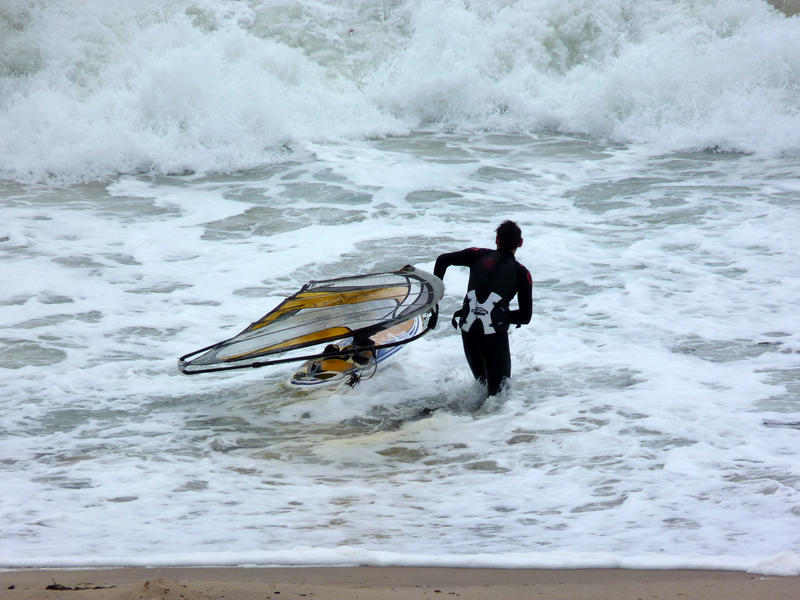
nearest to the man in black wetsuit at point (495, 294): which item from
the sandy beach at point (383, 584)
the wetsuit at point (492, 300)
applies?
the wetsuit at point (492, 300)

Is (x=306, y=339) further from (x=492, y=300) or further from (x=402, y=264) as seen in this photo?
(x=402, y=264)

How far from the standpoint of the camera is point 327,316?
551 cm

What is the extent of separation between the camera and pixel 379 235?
30.7 feet

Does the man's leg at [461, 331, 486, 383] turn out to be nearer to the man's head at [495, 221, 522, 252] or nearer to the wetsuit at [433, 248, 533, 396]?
the wetsuit at [433, 248, 533, 396]

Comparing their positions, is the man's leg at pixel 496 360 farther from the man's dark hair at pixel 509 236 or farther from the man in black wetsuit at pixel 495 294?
the man's dark hair at pixel 509 236

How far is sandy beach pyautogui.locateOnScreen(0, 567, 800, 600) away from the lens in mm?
2684

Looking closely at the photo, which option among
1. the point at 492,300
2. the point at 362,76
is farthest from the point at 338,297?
the point at 362,76

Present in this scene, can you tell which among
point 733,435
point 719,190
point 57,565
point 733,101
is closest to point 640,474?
point 733,435

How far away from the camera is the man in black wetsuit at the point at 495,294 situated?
5133 millimetres

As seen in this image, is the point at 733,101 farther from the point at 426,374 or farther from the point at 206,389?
the point at 206,389

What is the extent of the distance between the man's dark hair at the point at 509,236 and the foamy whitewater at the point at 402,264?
0.97 meters

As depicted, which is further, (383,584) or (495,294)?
(495,294)

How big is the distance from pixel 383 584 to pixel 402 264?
18.1ft

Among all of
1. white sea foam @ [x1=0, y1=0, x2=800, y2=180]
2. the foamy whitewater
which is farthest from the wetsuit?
white sea foam @ [x1=0, y1=0, x2=800, y2=180]
